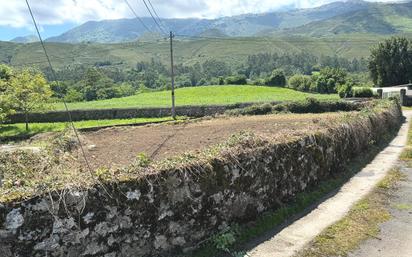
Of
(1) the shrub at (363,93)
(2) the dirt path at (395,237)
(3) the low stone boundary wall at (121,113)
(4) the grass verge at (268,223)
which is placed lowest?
(3) the low stone boundary wall at (121,113)

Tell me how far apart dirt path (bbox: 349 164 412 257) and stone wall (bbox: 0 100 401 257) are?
7.74 ft

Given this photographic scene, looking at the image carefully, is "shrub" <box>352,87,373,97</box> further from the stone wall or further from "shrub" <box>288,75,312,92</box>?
the stone wall

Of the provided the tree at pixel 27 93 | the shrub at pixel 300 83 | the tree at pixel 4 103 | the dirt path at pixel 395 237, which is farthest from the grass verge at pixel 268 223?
the shrub at pixel 300 83

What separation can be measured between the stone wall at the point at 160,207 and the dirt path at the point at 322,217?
777 mm

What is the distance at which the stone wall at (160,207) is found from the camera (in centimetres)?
695

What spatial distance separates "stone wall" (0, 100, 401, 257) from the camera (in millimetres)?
6949

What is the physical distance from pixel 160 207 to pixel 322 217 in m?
4.89

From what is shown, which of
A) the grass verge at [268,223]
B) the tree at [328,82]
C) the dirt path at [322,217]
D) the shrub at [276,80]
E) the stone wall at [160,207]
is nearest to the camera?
the stone wall at [160,207]

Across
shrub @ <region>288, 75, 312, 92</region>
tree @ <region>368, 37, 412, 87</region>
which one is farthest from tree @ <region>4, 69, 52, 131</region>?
tree @ <region>368, 37, 412, 87</region>

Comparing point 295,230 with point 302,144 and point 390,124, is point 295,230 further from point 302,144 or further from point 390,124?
point 390,124

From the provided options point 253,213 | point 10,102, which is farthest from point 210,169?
point 10,102

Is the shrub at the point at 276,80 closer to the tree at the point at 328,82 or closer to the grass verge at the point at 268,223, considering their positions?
the tree at the point at 328,82

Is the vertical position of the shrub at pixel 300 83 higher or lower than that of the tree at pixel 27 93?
lower

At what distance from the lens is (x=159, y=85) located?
190 meters
